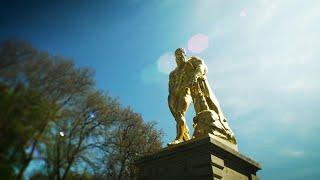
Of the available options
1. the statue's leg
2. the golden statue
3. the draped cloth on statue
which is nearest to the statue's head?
the golden statue

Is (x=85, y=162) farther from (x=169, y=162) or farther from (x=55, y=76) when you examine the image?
(x=55, y=76)

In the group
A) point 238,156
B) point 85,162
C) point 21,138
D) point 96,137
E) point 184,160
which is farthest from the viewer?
point 96,137

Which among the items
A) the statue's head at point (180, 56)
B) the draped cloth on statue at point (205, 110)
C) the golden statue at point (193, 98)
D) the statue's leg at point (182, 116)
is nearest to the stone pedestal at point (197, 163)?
the draped cloth on statue at point (205, 110)

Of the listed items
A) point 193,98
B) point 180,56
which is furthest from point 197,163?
point 180,56

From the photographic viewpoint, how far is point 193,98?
9.84 m

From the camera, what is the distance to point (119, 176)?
2408 cm

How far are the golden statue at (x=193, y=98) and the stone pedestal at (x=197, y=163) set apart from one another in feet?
2.49

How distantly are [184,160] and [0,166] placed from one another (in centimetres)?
466

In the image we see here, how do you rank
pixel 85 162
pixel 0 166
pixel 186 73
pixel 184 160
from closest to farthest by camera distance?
pixel 0 166
pixel 184 160
pixel 186 73
pixel 85 162

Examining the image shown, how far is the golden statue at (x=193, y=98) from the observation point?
29.4 ft

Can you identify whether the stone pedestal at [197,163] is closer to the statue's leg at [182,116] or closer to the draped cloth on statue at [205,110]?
the draped cloth on statue at [205,110]

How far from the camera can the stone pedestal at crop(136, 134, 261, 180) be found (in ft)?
24.1

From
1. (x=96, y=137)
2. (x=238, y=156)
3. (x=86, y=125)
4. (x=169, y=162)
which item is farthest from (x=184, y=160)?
(x=96, y=137)

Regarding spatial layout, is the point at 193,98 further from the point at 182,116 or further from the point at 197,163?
the point at 197,163
